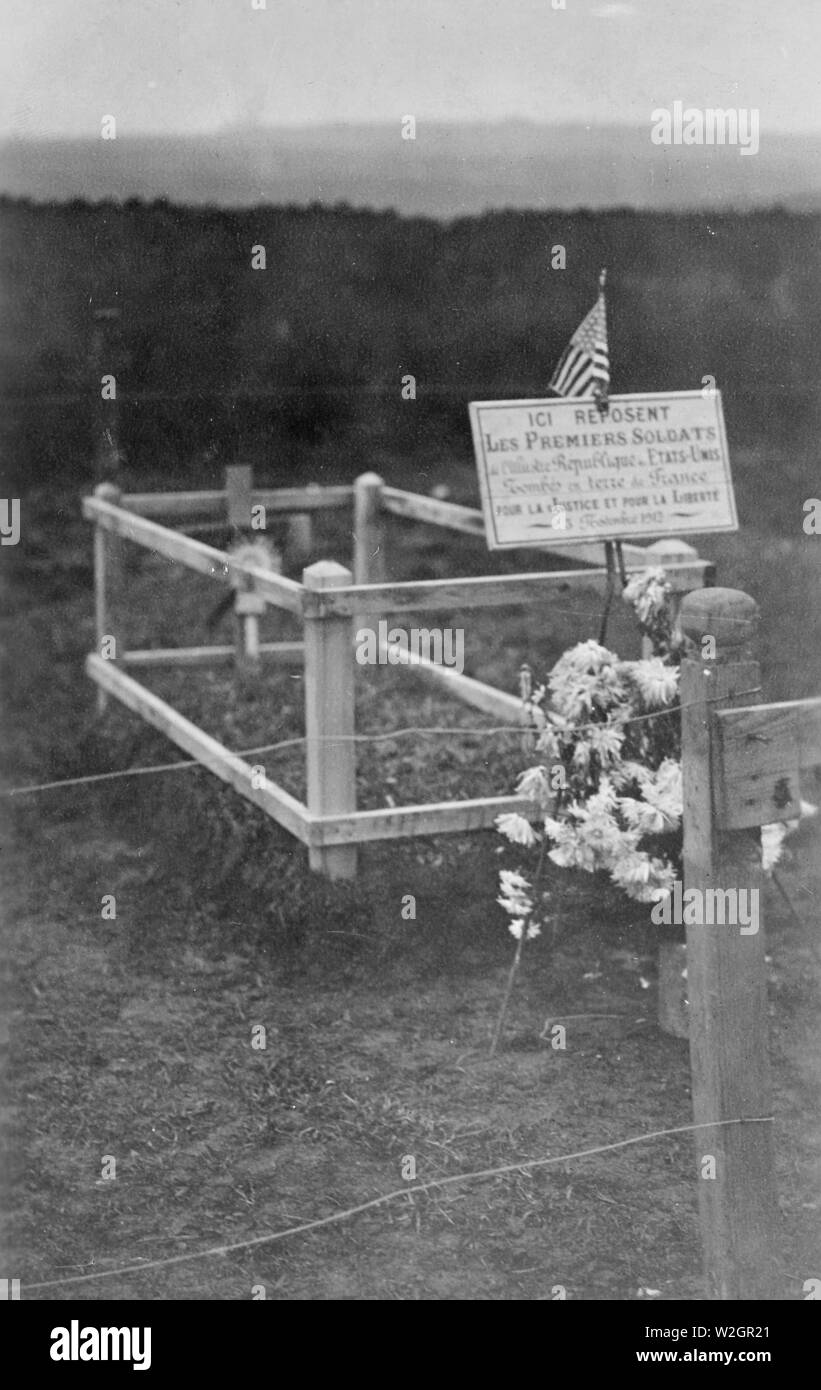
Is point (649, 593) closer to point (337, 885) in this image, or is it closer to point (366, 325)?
point (337, 885)

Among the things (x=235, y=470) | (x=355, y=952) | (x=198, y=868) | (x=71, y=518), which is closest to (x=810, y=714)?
(x=355, y=952)

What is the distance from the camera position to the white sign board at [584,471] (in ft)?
13.4

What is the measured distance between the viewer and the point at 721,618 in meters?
2.81

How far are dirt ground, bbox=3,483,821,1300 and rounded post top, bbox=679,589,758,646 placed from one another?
1.34 m

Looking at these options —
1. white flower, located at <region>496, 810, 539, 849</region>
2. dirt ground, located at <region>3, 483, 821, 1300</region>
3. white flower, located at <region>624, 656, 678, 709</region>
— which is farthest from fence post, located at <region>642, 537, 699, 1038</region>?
white flower, located at <region>496, 810, 539, 849</region>

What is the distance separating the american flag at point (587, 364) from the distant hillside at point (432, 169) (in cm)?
86

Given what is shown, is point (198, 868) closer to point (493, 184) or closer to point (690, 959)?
point (690, 959)

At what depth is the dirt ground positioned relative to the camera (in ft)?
10.8

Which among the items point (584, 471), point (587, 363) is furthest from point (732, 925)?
point (587, 363)

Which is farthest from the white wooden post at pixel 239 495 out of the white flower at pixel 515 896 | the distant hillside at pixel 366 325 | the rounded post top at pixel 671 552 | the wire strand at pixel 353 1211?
the wire strand at pixel 353 1211

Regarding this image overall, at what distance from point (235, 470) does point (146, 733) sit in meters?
1.64

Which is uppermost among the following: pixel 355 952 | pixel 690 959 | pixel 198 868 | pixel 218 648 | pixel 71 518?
pixel 71 518

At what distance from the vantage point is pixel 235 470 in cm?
778

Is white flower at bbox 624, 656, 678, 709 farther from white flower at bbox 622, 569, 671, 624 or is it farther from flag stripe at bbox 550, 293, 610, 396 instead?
flag stripe at bbox 550, 293, 610, 396
